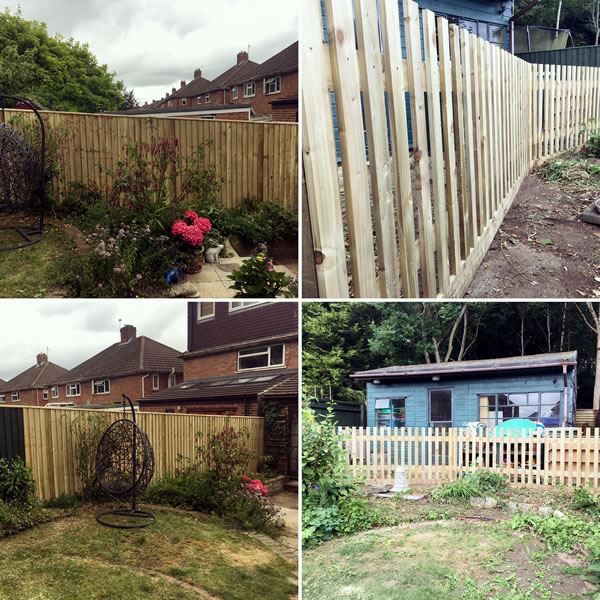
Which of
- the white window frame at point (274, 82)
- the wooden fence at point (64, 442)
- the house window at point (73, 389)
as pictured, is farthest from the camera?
the white window frame at point (274, 82)

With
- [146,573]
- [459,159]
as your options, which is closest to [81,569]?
[146,573]

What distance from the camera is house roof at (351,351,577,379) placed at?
7305 millimetres

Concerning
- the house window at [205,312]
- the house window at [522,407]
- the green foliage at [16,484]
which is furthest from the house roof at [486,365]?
the house window at [205,312]

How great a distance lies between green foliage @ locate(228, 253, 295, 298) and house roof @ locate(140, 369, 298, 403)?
4.56 m

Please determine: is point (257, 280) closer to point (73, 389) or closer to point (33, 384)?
point (33, 384)

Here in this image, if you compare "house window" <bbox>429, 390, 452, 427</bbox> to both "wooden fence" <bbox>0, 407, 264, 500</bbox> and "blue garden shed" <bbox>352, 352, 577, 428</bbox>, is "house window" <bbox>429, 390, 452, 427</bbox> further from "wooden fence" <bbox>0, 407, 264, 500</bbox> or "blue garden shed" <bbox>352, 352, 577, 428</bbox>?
"wooden fence" <bbox>0, 407, 264, 500</bbox>

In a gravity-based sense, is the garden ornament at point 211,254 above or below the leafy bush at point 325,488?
above

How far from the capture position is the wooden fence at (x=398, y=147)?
2182 mm

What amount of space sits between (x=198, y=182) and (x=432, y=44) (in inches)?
180

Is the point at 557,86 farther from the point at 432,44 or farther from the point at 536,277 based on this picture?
the point at 432,44

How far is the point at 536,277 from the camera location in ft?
14.3

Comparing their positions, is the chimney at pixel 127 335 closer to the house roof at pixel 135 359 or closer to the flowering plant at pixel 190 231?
the house roof at pixel 135 359

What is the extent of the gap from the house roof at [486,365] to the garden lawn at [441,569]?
2.69m

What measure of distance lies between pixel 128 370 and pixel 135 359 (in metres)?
0.37
